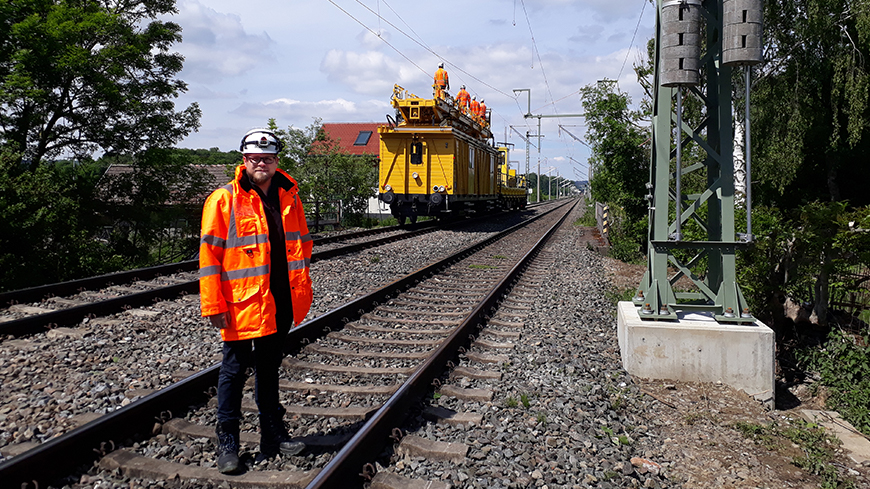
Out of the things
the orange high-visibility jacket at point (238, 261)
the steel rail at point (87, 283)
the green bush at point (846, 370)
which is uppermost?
the orange high-visibility jacket at point (238, 261)

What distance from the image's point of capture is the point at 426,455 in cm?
346

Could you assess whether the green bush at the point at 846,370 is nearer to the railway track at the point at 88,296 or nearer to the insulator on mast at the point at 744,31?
the insulator on mast at the point at 744,31

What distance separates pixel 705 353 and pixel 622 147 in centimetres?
908

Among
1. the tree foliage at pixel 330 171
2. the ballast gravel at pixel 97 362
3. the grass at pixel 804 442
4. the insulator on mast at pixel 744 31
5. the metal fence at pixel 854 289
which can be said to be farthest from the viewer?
the tree foliage at pixel 330 171

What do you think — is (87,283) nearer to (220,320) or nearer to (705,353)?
(220,320)

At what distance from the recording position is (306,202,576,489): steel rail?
2.99 m

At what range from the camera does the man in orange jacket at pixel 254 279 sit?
312 centimetres

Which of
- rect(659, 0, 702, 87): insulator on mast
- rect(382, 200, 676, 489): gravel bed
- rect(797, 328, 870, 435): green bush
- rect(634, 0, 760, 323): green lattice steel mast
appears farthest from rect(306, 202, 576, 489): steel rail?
rect(797, 328, 870, 435): green bush

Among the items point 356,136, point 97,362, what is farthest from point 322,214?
point 356,136

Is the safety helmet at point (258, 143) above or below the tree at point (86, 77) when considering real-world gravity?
below

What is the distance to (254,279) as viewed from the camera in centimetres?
317

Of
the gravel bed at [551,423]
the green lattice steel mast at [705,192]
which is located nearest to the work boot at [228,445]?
the gravel bed at [551,423]

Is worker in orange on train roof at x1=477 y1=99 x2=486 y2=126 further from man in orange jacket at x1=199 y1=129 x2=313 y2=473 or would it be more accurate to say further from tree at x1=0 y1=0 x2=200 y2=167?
man in orange jacket at x1=199 y1=129 x2=313 y2=473

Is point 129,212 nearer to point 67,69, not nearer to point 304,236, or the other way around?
point 67,69
